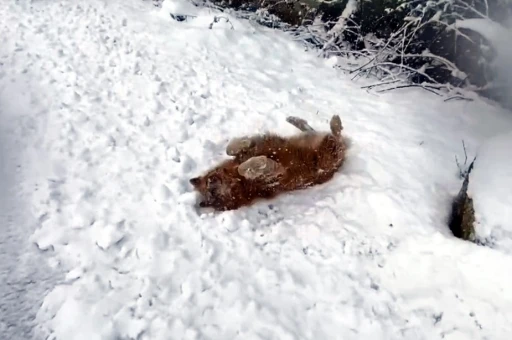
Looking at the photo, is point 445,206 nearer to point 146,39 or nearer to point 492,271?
point 492,271

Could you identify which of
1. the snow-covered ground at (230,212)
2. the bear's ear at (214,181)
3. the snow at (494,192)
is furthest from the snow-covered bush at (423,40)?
the bear's ear at (214,181)

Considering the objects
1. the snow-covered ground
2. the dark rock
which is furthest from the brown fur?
the dark rock

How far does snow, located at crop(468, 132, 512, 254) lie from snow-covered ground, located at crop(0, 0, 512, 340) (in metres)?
0.16

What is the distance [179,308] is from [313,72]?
10.7 ft

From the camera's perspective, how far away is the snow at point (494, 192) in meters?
2.89

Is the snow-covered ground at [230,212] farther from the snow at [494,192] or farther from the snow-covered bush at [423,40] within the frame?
the snow-covered bush at [423,40]

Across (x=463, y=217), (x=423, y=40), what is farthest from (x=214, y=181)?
(x=423, y=40)

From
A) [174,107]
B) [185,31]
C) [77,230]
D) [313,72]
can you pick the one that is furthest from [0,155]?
[313,72]

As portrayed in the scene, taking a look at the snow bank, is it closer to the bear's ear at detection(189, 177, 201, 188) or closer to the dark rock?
the bear's ear at detection(189, 177, 201, 188)

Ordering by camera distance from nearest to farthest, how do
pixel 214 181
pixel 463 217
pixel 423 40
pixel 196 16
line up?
1. pixel 463 217
2. pixel 214 181
3. pixel 423 40
4. pixel 196 16

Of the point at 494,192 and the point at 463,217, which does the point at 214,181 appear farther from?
the point at 494,192

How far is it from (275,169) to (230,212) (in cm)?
45

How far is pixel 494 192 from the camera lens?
314cm

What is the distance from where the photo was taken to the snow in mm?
2891
